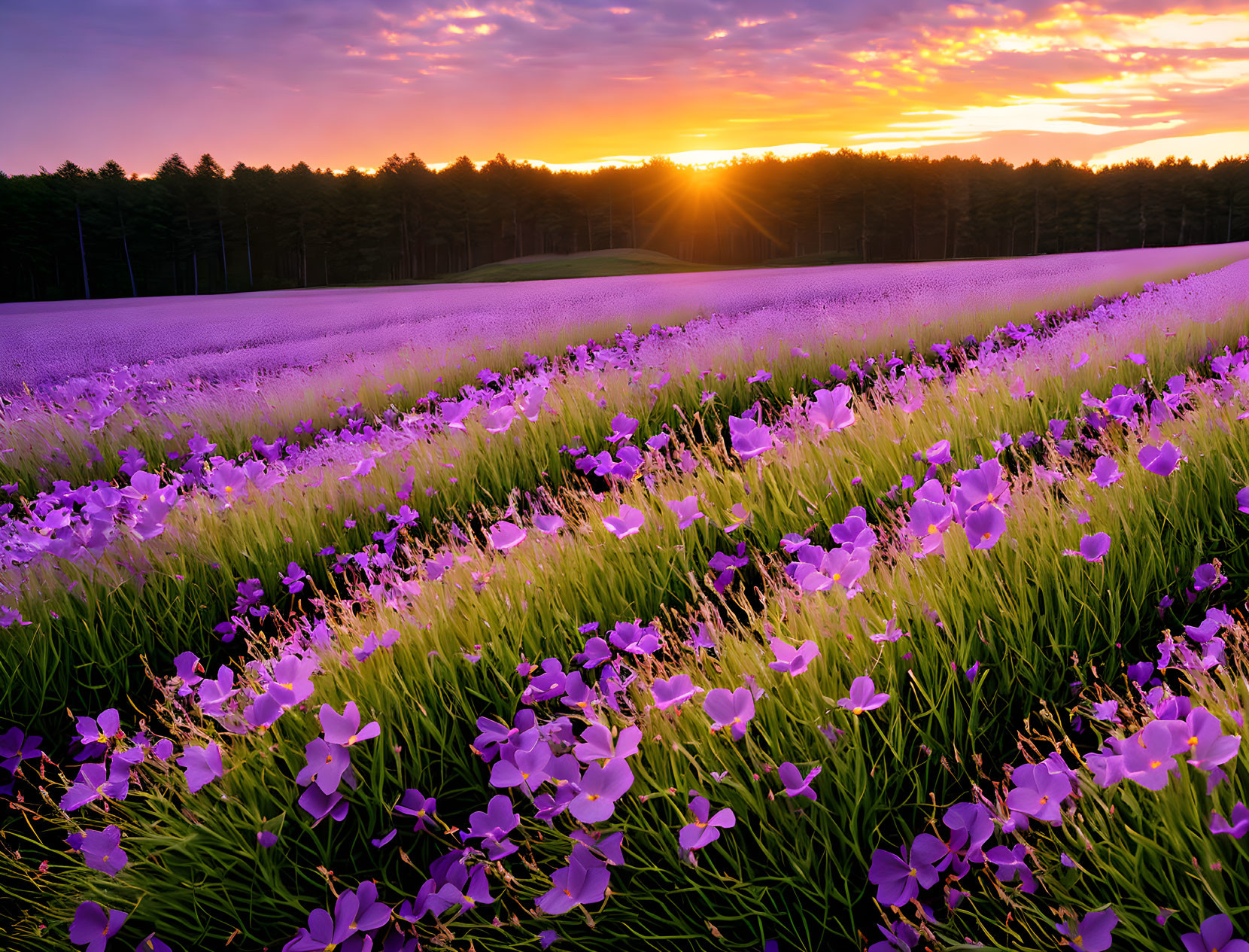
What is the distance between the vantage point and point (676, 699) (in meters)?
1.43

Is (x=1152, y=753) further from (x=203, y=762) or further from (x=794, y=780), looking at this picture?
(x=203, y=762)

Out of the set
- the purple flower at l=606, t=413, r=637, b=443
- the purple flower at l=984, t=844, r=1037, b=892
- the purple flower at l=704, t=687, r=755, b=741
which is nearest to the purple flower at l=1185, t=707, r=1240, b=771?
the purple flower at l=984, t=844, r=1037, b=892

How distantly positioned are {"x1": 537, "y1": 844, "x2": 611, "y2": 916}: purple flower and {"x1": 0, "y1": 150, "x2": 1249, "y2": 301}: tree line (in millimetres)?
68497

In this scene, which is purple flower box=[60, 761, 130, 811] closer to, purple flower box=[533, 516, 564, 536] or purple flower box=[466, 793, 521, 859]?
purple flower box=[466, 793, 521, 859]

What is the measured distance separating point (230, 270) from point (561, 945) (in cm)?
8109

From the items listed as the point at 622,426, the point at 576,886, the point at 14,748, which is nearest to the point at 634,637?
the point at 576,886

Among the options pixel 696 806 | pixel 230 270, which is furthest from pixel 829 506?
pixel 230 270

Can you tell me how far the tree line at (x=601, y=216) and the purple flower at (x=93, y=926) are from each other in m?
68.1

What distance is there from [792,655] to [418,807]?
92cm

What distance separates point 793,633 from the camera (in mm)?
1772

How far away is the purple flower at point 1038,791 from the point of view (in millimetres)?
1179

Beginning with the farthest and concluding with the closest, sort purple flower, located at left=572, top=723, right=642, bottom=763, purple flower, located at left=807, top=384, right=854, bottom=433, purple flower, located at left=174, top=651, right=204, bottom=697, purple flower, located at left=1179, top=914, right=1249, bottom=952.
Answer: purple flower, located at left=807, top=384, right=854, bottom=433 < purple flower, located at left=174, top=651, right=204, bottom=697 < purple flower, located at left=572, top=723, right=642, bottom=763 < purple flower, located at left=1179, top=914, right=1249, bottom=952

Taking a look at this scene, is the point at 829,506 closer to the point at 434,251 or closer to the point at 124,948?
the point at 124,948

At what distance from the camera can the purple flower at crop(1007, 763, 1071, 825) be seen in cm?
118
